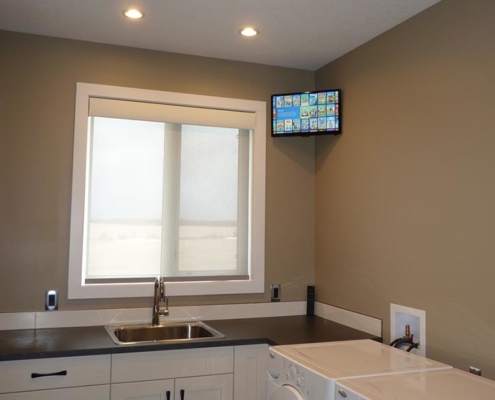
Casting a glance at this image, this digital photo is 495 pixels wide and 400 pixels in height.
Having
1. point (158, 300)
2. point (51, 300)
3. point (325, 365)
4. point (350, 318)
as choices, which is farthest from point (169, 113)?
point (325, 365)

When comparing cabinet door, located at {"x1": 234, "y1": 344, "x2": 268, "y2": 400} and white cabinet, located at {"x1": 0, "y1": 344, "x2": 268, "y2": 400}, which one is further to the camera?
cabinet door, located at {"x1": 234, "y1": 344, "x2": 268, "y2": 400}

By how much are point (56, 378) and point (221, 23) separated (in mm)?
2138

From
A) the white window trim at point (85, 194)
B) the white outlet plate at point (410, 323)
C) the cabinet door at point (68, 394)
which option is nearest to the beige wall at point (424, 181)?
the white outlet plate at point (410, 323)

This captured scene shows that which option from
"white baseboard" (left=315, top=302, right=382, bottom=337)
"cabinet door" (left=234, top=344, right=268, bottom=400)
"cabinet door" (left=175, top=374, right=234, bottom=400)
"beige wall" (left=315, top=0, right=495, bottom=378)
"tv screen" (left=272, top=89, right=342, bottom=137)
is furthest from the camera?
"tv screen" (left=272, top=89, right=342, bottom=137)

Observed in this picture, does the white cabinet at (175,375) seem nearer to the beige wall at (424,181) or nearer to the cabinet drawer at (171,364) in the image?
the cabinet drawer at (171,364)

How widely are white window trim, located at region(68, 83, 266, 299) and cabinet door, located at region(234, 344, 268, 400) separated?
0.65 metres

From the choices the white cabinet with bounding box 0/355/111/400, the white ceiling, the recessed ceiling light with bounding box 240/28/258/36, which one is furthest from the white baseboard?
the recessed ceiling light with bounding box 240/28/258/36

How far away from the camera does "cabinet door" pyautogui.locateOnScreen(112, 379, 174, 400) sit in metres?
2.57

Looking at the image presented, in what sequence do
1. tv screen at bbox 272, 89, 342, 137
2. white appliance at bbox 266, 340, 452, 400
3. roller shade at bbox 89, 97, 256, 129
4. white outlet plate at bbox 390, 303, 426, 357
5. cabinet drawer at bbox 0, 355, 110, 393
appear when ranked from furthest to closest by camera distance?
tv screen at bbox 272, 89, 342, 137 → roller shade at bbox 89, 97, 256, 129 → white outlet plate at bbox 390, 303, 426, 357 → cabinet drawer at bbox 0, 355, 110, 393 → white appliance at bbox 266, 340, 452, 400

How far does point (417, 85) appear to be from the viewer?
268 centimetres

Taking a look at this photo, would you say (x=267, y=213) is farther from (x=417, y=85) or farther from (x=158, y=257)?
(x=417, y=85)

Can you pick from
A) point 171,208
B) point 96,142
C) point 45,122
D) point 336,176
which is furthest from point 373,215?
point 45,122

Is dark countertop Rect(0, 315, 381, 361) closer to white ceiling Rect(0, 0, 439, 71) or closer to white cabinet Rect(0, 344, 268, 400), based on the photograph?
white cabinet Rect(0, 344, 268, 400)

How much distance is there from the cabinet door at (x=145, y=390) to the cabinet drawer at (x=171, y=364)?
27 mm
